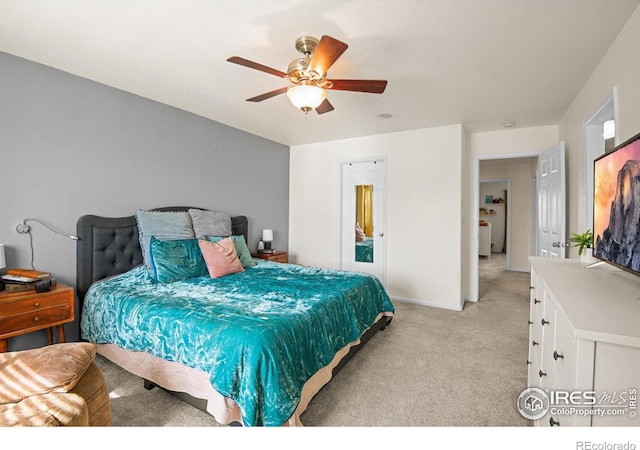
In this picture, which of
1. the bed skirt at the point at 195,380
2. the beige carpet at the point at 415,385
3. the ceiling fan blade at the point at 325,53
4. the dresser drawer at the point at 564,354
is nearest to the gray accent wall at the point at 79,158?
the bed skirt at the point at 195,380

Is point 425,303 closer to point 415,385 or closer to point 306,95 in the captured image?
point 415,385

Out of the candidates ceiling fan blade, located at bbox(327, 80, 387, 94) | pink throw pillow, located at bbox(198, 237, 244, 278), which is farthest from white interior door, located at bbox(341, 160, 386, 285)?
ceiling fan blade, located at bbox(327, 80, 387, 94)

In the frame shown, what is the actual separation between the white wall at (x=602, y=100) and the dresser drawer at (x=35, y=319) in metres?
3.94

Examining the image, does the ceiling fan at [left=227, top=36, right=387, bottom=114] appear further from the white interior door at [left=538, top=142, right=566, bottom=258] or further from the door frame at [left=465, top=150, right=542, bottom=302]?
the door frame at [left=465, top=150, right=542, bottom=302]

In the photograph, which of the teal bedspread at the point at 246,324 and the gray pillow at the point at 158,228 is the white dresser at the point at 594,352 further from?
the gray pillow at the point at 158,228

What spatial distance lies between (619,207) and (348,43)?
1846mm

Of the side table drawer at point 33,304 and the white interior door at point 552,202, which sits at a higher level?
the white interior door at point 552,202

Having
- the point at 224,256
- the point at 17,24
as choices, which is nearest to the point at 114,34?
the point at 17,24

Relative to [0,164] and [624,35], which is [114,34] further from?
[624,35]

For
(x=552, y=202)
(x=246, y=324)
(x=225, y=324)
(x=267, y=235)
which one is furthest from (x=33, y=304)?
(x=552, y=202)

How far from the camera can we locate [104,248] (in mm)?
2764

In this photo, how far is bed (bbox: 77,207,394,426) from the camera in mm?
1549

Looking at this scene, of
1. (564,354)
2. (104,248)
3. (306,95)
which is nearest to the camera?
(564,354)

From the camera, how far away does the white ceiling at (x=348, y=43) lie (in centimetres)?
174
